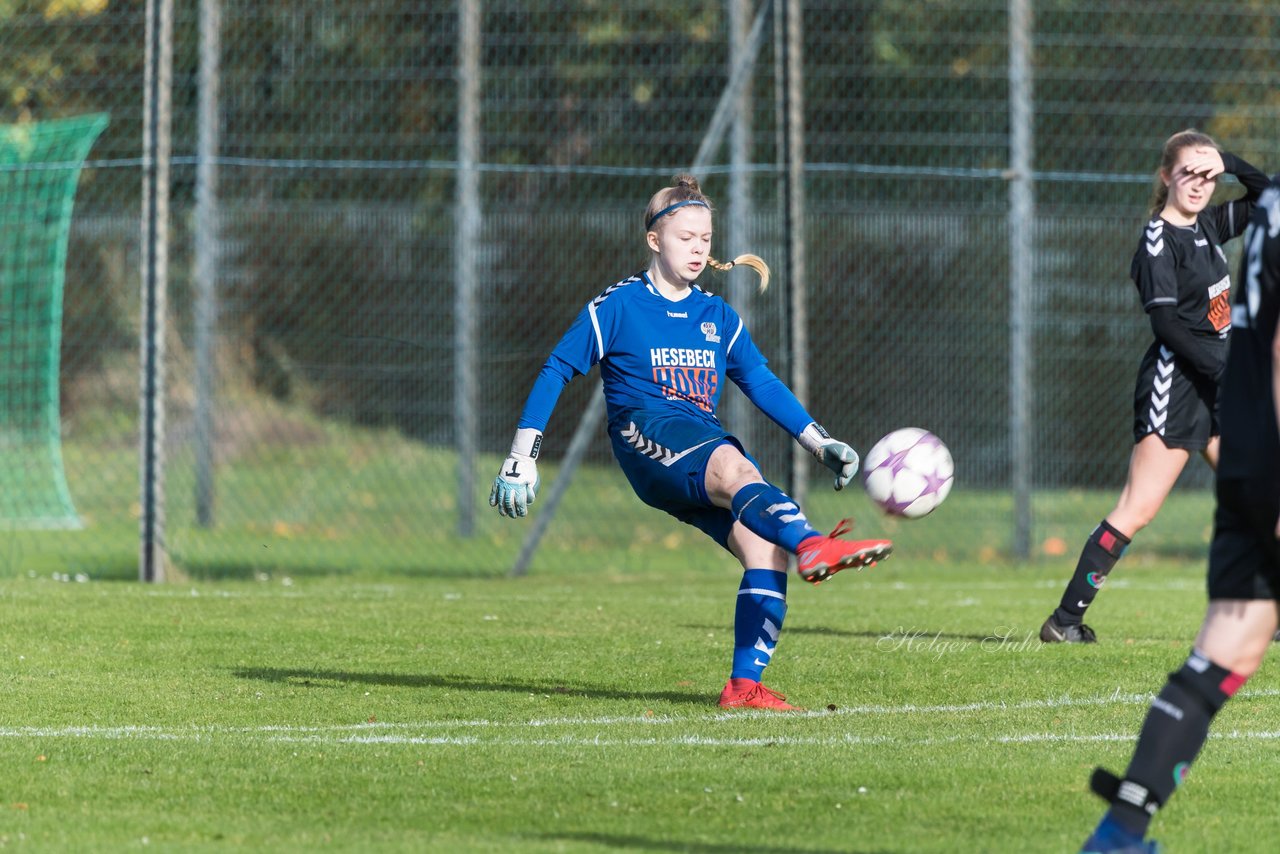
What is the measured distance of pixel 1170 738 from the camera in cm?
387

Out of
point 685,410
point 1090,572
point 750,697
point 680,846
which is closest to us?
point 680,846

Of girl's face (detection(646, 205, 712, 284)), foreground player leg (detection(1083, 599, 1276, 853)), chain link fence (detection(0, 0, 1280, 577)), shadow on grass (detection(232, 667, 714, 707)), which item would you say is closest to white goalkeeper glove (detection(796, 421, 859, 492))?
girl's face (detection(646, 205, 712, 284))

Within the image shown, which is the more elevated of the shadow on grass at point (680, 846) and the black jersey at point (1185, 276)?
the black jersey at point (1185, 276)

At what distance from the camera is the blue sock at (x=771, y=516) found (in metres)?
5.89

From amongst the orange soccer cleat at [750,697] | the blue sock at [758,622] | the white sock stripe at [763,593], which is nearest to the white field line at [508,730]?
the orange soccer cleat at [750,697]

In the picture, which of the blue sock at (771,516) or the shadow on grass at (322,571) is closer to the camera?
the blue sock at (771,516)

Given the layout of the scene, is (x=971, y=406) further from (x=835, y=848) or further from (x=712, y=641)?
(x=835, y=848)

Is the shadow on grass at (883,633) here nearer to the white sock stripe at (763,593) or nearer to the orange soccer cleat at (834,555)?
the white sock stripe at (763,593)

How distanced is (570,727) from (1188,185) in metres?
4.09

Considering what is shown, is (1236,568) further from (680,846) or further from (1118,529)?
(1118,529)

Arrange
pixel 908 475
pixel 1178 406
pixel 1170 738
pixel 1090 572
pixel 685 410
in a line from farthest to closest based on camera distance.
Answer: pixel 1090 572
pixel 1178 406
pixel 685 410
pixel 908 475
pixel 1170 738

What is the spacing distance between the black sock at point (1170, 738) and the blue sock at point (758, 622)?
2660 millimetres

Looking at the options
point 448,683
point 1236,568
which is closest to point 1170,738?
point 1236,568

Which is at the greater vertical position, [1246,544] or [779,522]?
[1246,544]
